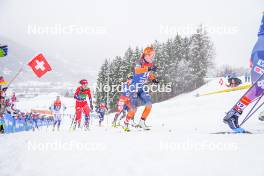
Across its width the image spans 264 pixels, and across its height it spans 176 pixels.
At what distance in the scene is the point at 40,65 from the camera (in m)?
13.9

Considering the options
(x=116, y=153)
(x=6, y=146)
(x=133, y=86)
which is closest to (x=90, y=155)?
(x=116, y=153)

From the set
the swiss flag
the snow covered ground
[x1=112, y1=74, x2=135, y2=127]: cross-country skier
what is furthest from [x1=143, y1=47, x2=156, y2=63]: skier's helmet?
the swiss flag

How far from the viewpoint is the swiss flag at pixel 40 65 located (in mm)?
13726

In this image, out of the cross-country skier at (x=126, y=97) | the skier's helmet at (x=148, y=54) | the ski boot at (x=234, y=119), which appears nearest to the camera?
the ski boot at (x=234, y=119)

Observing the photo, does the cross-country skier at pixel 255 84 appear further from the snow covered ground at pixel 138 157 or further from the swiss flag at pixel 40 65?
the swiss flag at pixel 40 65

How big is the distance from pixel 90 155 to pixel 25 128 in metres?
19.4

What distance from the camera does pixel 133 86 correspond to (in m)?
9.06

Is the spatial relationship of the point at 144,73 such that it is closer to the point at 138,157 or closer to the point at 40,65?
the point at 138,157

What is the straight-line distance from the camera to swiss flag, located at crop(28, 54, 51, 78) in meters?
13.7

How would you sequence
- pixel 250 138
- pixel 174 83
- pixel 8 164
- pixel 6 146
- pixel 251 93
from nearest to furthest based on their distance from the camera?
pixel 8 164 → pixel 250 138 → pixel 6 146 → pixel 251 93 → pixel 174 83

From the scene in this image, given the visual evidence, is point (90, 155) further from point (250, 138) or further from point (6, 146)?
point (250, 138)

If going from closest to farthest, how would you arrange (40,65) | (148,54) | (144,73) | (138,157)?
(138,157) < (148,54) < (144,73) < (40,65)

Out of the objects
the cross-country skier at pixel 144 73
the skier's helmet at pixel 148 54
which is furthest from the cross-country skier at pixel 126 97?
the skier's helmet at pixel 148 54

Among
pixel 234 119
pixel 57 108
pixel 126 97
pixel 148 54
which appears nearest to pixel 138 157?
pixel 234 119
